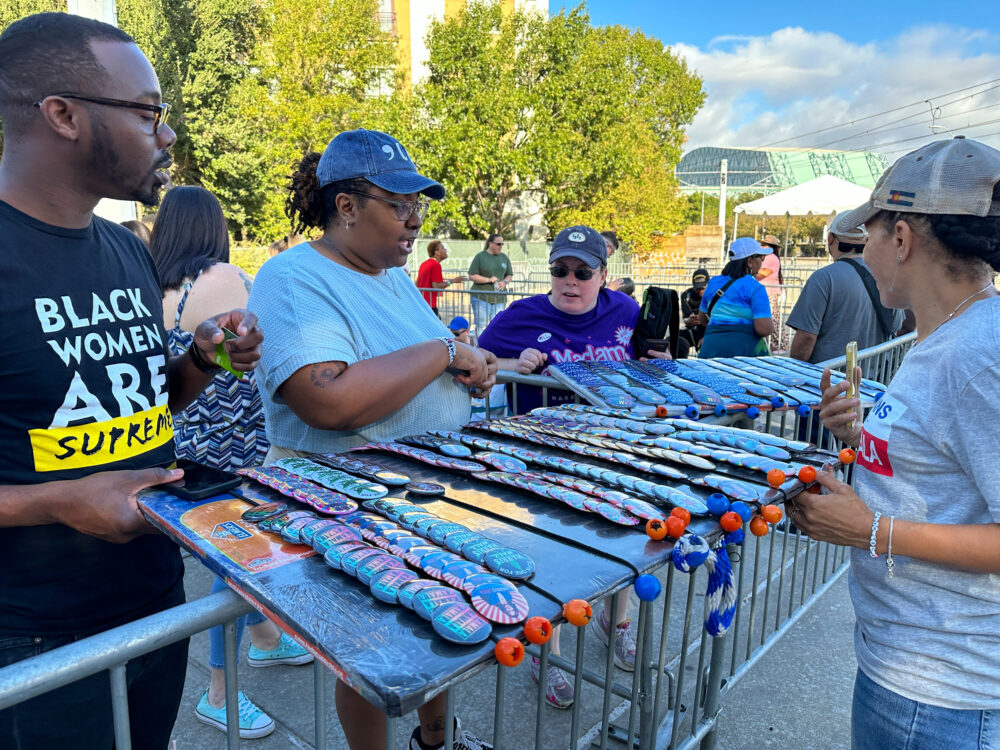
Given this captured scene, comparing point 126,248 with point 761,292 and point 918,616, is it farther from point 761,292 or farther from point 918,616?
point 761,292

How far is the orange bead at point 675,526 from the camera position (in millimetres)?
1252

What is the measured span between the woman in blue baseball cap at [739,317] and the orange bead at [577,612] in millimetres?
4365

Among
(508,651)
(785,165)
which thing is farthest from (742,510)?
(785,165)

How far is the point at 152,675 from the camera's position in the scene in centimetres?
151

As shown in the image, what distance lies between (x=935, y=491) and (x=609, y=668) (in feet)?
2.59

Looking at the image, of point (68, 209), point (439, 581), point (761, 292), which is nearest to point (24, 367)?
point (68, 209)

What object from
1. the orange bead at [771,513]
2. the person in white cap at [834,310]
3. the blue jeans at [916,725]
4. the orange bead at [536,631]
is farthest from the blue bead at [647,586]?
the person in white cap at [834,310]

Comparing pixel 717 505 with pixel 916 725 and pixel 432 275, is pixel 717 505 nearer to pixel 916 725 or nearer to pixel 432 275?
pixel 916 725

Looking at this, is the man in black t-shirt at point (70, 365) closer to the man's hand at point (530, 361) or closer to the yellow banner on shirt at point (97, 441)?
the yellow banner on shirt at point (97, 441)

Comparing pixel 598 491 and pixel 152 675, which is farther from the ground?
pixel 598 491

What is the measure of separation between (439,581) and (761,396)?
1963mm

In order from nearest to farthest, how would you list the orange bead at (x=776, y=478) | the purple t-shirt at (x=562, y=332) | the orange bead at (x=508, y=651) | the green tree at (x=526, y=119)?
the orange bead at (x=508, y=651) < the orange bead at (x=776, y=478) < the purple t-shirt at (x=562, y=332) < the green tree at (x=526, y=119)

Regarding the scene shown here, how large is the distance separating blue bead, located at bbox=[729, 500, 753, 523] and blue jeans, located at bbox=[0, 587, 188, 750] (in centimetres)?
128

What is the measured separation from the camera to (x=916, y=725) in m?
1.40
